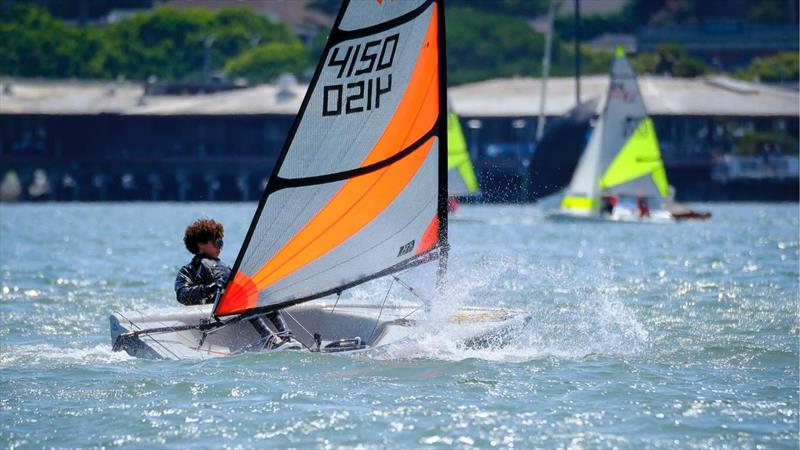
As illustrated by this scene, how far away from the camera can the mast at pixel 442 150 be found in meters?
11.6

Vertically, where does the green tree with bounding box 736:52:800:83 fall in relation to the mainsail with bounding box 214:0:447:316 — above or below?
above

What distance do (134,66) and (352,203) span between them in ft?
254

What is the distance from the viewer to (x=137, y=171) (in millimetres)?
67188

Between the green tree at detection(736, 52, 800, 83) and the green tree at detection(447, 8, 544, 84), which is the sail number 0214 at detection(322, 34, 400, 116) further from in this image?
the green tree at detection(447, 8, 544, 84)

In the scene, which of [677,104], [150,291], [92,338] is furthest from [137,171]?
[92,338]

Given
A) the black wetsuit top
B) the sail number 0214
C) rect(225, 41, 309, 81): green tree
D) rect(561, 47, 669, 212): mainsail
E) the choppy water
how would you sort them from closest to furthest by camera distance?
the choppy water → the sail number 0214 → the black wetsuit top → rect(561, 47, 669, 212): mainsail → rect(225, 41, 309, 81): green tree

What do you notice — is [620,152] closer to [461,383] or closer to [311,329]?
[311,329]

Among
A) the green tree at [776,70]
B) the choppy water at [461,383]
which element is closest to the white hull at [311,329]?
the choppy water at [461,383]

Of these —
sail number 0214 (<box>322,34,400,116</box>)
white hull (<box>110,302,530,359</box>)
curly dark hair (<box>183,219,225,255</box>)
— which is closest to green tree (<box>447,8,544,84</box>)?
white hull (<box>110,302,530,359</box>)

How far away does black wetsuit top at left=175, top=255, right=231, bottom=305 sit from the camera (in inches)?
463

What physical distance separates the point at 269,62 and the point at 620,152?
1964 inches

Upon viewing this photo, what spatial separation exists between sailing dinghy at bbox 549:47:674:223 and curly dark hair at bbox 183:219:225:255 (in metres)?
28.3

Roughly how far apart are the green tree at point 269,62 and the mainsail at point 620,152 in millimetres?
48132


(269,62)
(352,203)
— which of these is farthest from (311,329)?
(269,62)
